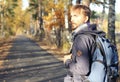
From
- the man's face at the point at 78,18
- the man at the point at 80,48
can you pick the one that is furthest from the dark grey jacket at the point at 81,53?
the man's face at the point at 78,18

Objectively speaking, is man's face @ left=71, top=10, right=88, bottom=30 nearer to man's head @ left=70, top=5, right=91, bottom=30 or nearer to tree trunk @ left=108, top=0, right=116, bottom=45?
man's head @ left=70, top=5, right=91, bottom=30

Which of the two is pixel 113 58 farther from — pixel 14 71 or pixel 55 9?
pixel 55 9

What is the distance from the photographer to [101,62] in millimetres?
4250

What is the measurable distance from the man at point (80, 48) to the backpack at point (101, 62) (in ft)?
0.23

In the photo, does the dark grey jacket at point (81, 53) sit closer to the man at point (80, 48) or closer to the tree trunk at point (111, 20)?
the man at point (80, 48)

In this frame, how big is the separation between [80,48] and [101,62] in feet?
0.96

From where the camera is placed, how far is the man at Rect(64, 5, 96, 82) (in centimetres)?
426

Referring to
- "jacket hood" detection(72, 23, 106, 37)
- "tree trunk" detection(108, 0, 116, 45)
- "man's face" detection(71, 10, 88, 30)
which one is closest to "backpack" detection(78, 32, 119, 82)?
"jacket hood" detection(72, 23, 106, 37)

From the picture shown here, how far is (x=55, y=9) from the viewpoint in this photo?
107ft

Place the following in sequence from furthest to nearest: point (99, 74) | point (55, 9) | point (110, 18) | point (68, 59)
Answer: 1. point (55, 9)
2. point (110, 18)
3. point (68, 59)
4. point (99, 74)

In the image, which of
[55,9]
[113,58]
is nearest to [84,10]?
[113,58]

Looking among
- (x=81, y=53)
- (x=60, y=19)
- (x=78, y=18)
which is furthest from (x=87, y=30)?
(x=60, y=19)

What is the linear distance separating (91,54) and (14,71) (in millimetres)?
12198

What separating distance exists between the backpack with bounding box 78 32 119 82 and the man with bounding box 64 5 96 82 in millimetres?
69
